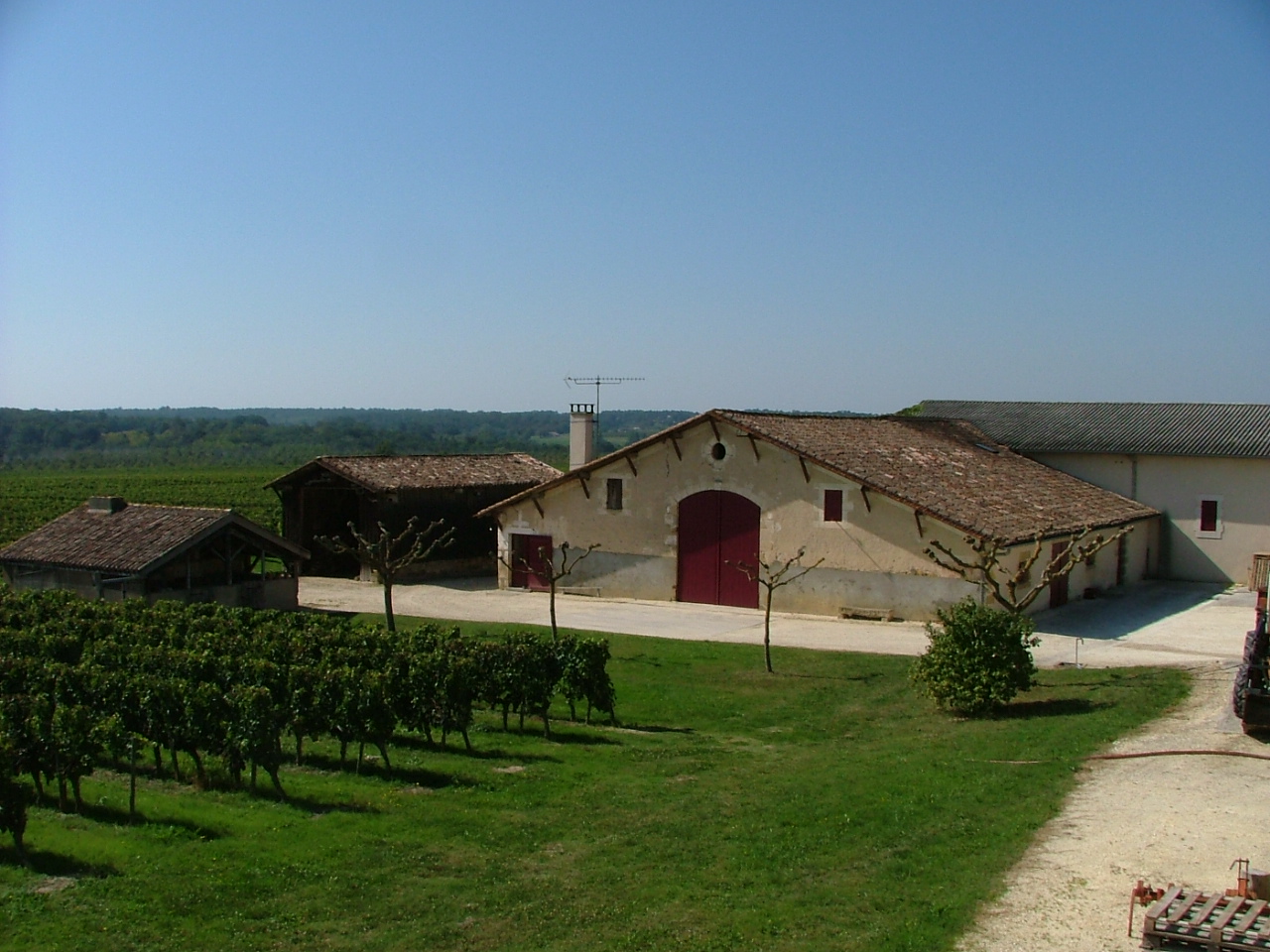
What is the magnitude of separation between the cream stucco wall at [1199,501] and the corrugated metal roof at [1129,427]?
32 centimetres

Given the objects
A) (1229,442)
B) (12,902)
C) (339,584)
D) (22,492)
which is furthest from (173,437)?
(12,902)

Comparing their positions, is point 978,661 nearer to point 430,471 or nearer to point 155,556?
point 155,556

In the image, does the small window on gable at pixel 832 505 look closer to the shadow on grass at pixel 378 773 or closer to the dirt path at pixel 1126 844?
the dirt path at pixel 1126 844

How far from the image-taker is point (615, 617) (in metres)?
28.3

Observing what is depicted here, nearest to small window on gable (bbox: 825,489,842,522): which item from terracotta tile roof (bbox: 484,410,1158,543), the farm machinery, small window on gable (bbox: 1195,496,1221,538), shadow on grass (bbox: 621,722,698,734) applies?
terracotta tile roof (bbox: 484,410,1158,543)

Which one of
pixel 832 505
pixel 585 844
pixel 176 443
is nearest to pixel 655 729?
pixel 585 844

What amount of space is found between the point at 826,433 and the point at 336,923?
77.6ft

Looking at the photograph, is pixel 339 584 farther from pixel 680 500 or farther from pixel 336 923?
pixel 336 923

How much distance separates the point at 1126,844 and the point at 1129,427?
28.2m

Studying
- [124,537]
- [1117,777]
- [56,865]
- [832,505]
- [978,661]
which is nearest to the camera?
[56,865]

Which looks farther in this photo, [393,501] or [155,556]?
[393,501]

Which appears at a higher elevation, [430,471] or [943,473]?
[943,473]

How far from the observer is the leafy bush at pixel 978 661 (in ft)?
56.1

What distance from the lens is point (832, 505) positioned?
28.1 meters
